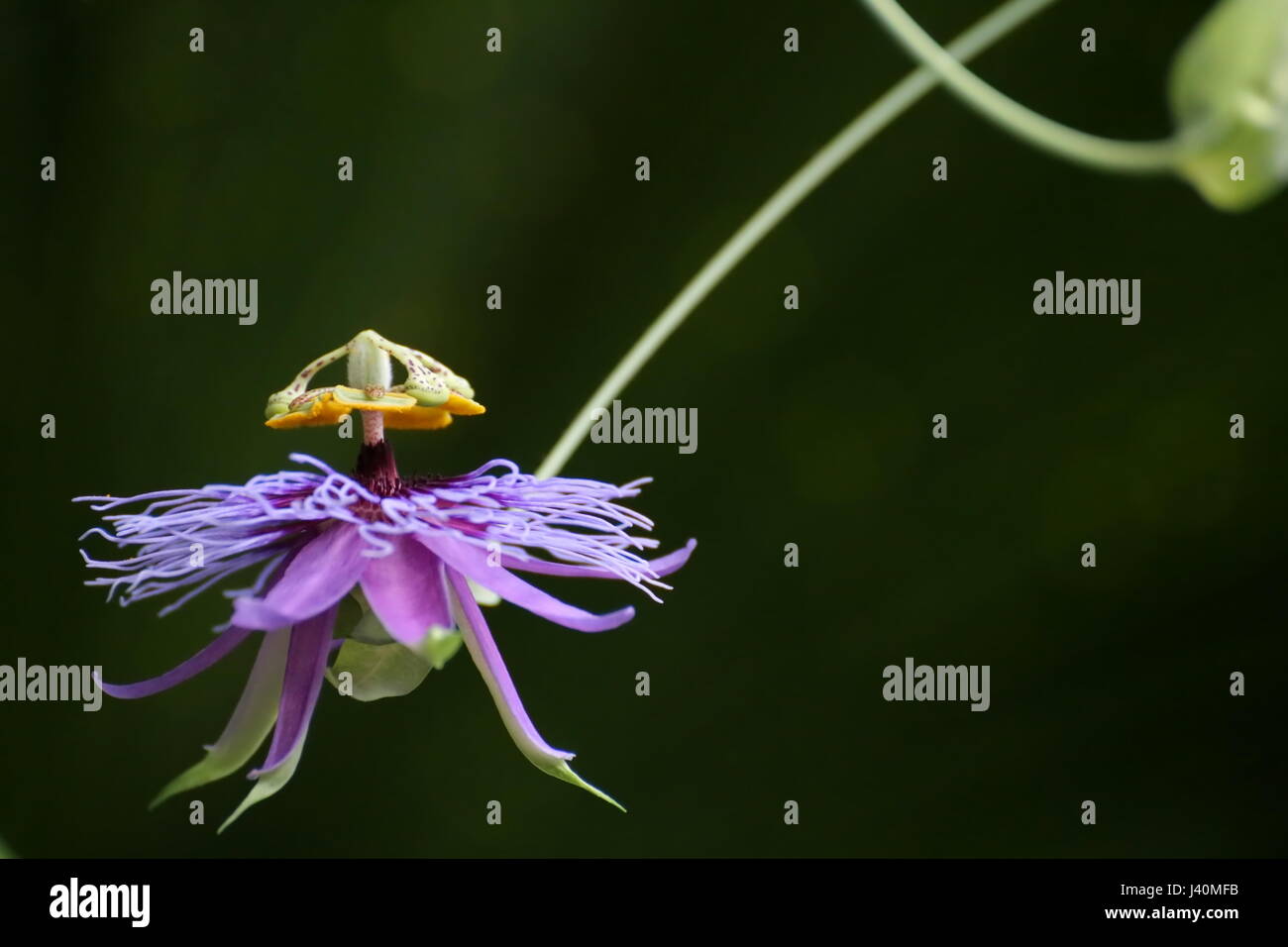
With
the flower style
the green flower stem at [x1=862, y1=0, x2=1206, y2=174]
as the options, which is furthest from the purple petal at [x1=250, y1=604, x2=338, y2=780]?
the green flower stem at [x1=862, y1=0, x2=1206, y2=174]

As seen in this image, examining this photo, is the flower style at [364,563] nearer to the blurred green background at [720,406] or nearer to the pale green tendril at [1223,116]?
the pale green tendril at [1223,116]

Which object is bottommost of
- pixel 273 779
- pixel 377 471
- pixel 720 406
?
pixel 273 779

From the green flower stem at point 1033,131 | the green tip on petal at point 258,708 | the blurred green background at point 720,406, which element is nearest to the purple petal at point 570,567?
the green tip on petal at point 258,708

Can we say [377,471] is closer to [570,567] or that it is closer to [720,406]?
[570,567]

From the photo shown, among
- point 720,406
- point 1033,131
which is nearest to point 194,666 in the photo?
point 1033,131

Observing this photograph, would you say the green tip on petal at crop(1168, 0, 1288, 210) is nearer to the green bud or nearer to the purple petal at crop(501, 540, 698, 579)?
the purple petal at crop(501, 540, 698, 579)

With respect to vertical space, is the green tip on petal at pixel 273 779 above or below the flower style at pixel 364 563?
below
